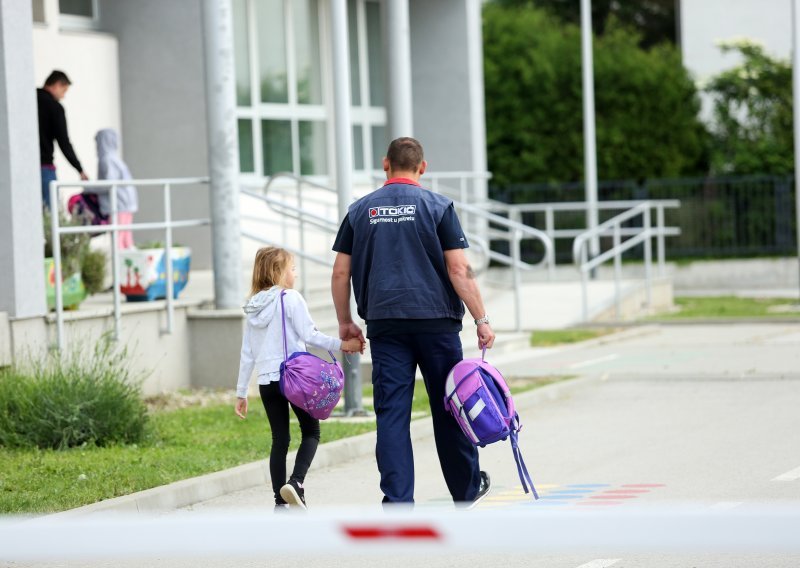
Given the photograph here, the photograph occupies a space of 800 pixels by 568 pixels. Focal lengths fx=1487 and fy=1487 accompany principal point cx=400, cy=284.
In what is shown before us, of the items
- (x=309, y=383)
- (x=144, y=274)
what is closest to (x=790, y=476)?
(x=309, y=383)

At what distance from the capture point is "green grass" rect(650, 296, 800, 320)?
20.9 metres

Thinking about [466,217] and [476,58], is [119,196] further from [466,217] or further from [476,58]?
[476,58]

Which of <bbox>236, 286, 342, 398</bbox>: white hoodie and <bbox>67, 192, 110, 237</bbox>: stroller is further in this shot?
<bbox>67, 192, 110, 237</bbox>: stroller

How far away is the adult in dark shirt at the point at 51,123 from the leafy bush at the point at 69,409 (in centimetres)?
347

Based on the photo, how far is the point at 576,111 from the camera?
30766 millimetres

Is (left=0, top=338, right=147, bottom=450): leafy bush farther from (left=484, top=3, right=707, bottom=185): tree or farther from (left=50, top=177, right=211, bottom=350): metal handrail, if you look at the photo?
(left=484, top=3, right=707, bottom=185): tree

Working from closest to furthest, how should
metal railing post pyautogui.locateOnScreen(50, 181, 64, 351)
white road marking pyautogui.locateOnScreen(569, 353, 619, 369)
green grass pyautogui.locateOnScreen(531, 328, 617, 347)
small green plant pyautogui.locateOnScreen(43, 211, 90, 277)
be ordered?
metal railing post pyautogui.locateOnScreen(50, 181, 64, 351) < small green plant pyautogui.locateOnScreen(43, 211, 90, 277) < white road marking pyautogui.locateOnScreen(569, 353, 619, 369) < green grass pyautogui.locateOnScreen(531, 328, 617, 347)

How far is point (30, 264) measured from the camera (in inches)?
464

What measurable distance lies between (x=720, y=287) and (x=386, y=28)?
16.3 meters

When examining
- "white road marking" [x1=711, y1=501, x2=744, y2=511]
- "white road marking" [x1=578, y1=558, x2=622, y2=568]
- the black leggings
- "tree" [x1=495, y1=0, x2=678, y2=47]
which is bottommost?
"white road marking" [x1=711, y1=501, x2=744, y2=511]


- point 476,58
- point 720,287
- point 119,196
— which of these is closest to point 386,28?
point 119,196

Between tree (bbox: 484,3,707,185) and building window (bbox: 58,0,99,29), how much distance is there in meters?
14.0

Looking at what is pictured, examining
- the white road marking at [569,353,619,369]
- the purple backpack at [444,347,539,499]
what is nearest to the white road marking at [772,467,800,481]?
the purple backpack at [444,347,539,499]

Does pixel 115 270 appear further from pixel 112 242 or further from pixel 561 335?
pixel 561 335
